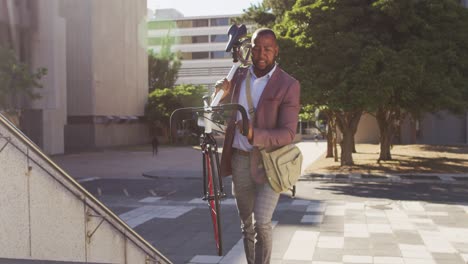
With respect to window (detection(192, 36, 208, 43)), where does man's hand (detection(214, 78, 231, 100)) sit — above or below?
below

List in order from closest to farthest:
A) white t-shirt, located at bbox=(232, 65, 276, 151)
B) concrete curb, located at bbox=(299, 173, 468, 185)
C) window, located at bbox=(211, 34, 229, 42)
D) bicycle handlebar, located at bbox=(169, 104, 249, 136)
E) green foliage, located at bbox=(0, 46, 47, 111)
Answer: bicycle handlebar, located at bbox=(169, 104, 249, 136) → white t-shirt, located at bbox=(232, 65, 276, 151) → concrete curb, located at bbox=(299, 173, 468, 185) → green foliage, located at bbox=(0, 46, 47, 111) → window, located at bbox=(211, 34, 229, 42)

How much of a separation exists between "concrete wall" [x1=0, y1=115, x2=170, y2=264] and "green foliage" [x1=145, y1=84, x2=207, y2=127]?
48126mm

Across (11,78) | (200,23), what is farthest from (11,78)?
(200,23)

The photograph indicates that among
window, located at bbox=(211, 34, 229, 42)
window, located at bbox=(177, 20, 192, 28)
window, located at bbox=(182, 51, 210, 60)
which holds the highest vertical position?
window, located at bbox=(177, 20, 192, 28)

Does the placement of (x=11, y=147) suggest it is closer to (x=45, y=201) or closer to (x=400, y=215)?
(x=45, y=201)

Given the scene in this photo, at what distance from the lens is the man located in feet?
11.6

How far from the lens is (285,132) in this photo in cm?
346

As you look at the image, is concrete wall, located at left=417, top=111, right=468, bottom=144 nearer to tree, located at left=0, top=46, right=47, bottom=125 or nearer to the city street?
the city street

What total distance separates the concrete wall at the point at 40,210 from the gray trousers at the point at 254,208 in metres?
1.17

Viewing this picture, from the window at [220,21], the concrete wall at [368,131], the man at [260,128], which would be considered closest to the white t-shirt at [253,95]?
the man at [260,128]

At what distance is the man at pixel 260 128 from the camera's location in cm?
352

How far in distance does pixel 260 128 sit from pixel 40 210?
6.02 ft

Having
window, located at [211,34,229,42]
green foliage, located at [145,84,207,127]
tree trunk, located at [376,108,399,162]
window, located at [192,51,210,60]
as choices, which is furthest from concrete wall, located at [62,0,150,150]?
window, located at [211,34,229,42]

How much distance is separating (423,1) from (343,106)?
20.3 feet
